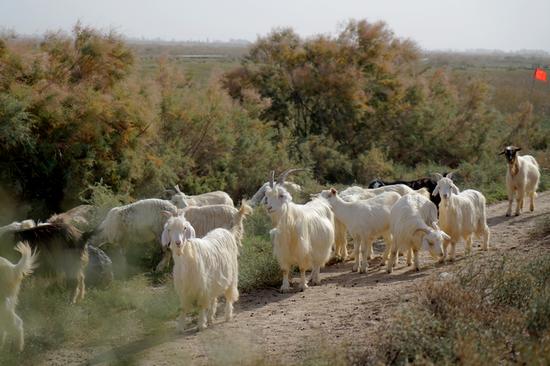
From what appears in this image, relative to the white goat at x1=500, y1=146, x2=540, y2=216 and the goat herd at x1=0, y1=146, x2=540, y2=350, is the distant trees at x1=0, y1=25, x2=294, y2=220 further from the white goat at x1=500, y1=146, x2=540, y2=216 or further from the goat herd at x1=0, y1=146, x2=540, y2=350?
the white goat at x1=500, y1=146, x2=540, y2=216

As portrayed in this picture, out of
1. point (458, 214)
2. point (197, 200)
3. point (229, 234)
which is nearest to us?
point (229, 234)

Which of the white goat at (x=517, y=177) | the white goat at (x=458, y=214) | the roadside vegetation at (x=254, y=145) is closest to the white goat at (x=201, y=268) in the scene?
the roadside vegetation at (x=254, y=145)

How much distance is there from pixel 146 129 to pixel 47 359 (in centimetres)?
828

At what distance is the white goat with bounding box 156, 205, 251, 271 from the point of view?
439 inches

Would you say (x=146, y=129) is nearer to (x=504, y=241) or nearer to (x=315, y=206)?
(x=315, y=206)

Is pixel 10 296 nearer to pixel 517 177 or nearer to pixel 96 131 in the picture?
pixel 96 131

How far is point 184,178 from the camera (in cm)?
1661

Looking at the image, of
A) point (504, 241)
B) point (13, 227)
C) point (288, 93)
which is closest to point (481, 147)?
point (288, 93)

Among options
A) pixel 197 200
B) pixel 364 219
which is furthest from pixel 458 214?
pixel 197 200

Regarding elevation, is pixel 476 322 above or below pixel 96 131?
below

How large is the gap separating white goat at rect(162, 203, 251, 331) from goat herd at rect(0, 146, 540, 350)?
0.04 ft

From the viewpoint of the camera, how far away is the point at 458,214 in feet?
35.2

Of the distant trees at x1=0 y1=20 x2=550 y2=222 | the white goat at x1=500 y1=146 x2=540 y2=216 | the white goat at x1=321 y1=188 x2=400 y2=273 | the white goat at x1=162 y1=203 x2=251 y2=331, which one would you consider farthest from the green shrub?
the distant trees at x1=0 y1=20 x2=550 y2=222

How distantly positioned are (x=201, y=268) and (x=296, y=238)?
A: 219cm
